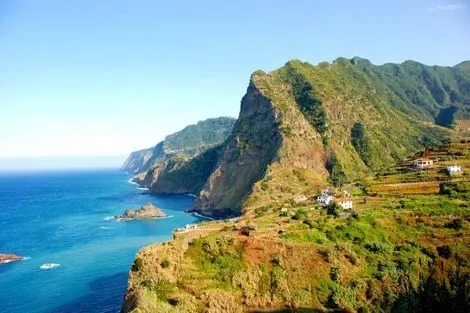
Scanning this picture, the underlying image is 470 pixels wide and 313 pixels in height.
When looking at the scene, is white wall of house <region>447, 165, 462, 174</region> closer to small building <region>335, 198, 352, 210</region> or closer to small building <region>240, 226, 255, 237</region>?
small building <region>335, 198, 352, 210</region>

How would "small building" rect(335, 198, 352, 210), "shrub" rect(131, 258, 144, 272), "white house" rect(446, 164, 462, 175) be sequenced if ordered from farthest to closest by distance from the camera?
"white house" rect(446, 164, 462, 175) → "small building" rect(335, 198, 352, 210) → "shrub" rect(131, 258, 144, 272)

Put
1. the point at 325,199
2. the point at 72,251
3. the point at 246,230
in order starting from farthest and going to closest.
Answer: the point at 72,251 → the point at 325,199 → the point at 246,230

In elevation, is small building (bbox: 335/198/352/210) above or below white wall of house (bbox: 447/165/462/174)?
below

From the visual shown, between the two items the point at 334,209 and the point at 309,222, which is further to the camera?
the point at 334,209

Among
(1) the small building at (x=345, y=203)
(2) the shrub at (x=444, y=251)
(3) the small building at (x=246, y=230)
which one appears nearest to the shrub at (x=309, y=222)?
(3) the small building at (x=246, y=230)

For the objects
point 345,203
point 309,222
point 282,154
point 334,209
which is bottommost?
point 309,222

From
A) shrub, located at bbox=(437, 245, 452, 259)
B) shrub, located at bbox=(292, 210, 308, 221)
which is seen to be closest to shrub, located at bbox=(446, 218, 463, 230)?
shrub, located at bbox=(437, 245, 452, 259)

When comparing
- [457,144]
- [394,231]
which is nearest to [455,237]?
[394,231]

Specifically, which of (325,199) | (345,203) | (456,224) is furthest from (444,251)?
(325,199)

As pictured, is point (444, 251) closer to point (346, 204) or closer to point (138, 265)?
point (346, 204)
